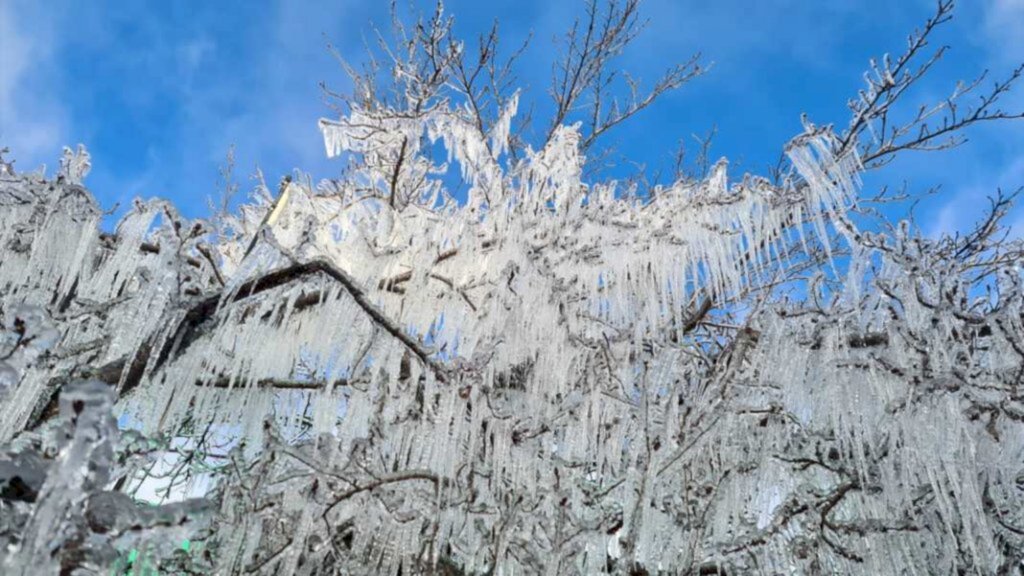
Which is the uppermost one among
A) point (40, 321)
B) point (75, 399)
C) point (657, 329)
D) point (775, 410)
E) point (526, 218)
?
point (526, 218)

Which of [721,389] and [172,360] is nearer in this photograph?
[172,360]

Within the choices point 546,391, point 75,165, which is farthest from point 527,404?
point 75,165

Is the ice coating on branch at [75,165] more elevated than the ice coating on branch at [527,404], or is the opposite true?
the ice coating on branch at [75,165]

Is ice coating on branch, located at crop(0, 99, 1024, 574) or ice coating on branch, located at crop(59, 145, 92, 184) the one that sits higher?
ice coating on branch, located at crop(59, 145, 92, 184)

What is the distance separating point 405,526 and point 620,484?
3.37 feet

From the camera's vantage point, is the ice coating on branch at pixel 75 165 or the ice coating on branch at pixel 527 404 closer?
the ice coating on branch at pixel 527 404

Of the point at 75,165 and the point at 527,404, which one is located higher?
the point at 75,165

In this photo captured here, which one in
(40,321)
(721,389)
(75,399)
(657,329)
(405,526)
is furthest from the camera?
(657,329)

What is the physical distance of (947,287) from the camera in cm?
331

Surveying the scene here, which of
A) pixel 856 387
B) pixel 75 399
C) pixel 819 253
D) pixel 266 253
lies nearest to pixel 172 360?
pixel 266 253

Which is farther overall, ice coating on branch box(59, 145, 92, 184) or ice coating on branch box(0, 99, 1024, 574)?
ice coating on branch box(59, 145, 92, 184)

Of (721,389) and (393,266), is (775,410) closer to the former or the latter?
(721,389)

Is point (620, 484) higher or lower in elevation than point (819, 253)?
lower

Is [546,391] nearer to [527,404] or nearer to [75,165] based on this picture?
[527,404]
